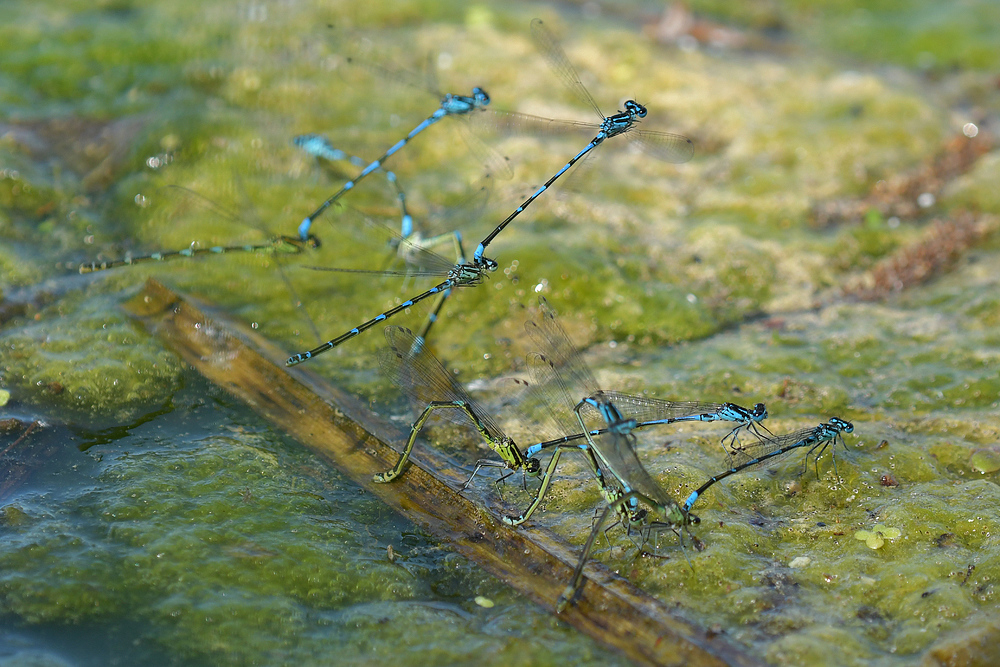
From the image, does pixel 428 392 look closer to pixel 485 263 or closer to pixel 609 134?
pixel 485 263

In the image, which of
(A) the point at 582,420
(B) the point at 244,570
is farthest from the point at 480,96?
(B) the point at 244,570

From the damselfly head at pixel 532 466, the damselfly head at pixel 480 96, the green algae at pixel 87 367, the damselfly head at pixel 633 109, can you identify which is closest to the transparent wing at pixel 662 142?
the damselfly head at pixel 633 109

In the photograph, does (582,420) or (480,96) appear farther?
(480,96)

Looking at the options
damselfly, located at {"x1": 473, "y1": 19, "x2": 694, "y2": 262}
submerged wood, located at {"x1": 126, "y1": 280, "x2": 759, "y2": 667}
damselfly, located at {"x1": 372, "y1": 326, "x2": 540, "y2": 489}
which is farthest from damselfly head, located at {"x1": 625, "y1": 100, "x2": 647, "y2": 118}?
submerged wood, located at {"x1": 126, "y1": 280, "x2": 759, "y2": 667}

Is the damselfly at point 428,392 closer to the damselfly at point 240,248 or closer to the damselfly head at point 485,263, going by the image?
the damselfly head at point 485,263

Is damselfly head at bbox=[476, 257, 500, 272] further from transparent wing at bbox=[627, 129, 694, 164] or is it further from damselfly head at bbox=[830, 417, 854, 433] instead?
damselfly head at bbox=[830, 417, 854, 433]

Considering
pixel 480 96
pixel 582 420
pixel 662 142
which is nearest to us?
pixel 582 420

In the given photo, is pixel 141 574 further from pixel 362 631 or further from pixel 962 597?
pixel 962 597
